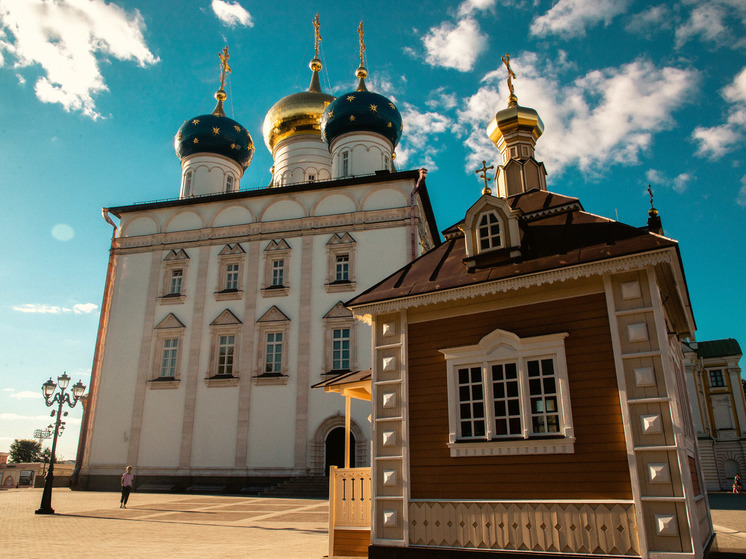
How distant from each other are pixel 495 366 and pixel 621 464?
1.92 m

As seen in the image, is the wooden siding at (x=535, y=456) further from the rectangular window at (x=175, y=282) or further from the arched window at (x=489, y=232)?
the rectangular window at (x=175, y=282)

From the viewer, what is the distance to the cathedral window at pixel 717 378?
3359 centimetres

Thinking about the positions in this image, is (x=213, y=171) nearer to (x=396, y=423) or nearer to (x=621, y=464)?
(x=396, y=423)

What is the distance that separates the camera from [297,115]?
29.1m

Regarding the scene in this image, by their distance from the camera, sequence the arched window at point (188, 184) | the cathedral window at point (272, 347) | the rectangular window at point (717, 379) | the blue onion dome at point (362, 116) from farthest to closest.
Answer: the rectangular window at point (717, 379)
the arched window at point (188, 184)
the blue onion dome at point (362, 116)
the cathedral window at point (272, 347)

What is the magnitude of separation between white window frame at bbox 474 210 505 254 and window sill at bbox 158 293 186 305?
1742 cm

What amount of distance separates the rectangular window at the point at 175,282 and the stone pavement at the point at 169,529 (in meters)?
9.19

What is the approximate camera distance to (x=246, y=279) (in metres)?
22.8

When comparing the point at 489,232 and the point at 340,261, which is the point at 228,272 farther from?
the point at 489,232

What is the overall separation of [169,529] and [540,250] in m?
8.39

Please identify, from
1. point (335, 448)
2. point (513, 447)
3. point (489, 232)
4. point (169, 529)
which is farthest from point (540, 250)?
point (335, 448)

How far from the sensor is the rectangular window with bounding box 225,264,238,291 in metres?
23.1

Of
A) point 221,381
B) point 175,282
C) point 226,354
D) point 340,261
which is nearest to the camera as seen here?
point 221,381

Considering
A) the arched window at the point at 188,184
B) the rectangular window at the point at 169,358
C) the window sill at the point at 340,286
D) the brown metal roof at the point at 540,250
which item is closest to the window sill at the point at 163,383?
the rectangular window at the point at 169,358
